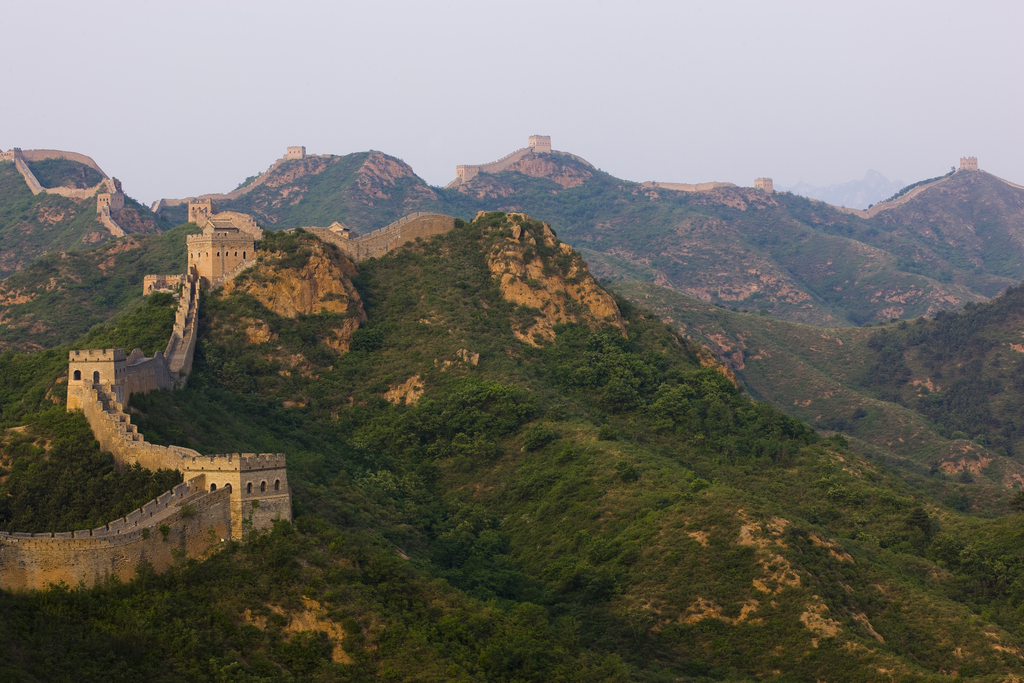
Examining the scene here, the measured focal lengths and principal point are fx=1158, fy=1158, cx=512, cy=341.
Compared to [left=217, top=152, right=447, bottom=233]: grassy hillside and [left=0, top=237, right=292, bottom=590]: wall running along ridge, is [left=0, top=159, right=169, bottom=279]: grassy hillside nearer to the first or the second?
[left=217, top=152, right=447, bottom=233]: grassy hillside

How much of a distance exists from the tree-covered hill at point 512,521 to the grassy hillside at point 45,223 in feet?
133

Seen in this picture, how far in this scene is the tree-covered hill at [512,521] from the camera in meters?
37.6

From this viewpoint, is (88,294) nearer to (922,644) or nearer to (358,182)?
(922,644)

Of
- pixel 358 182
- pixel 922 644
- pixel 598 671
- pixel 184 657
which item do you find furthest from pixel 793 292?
pixel 184 657

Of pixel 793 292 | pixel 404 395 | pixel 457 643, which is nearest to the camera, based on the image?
pixel 457 643

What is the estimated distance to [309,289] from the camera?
71812 mm

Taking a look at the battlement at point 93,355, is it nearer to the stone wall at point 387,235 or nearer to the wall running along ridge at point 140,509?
the wall running along ridge at point 140,509

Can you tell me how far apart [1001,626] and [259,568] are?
3552 cm

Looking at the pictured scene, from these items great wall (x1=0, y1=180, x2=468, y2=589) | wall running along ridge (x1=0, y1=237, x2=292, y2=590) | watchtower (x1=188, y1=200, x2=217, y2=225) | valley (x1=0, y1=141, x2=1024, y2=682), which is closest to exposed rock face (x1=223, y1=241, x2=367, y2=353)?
valley (x1=0, y1=141, x2=1024, y2=682)

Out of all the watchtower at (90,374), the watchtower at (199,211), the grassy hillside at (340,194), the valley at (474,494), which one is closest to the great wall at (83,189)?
the valley at (474,494)

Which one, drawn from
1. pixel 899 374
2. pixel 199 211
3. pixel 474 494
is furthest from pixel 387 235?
pixel 899 374

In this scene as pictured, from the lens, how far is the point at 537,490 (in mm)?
60312

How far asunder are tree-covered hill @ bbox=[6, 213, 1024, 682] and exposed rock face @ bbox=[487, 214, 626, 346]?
17 cm

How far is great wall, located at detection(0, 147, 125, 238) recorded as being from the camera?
109 meters
